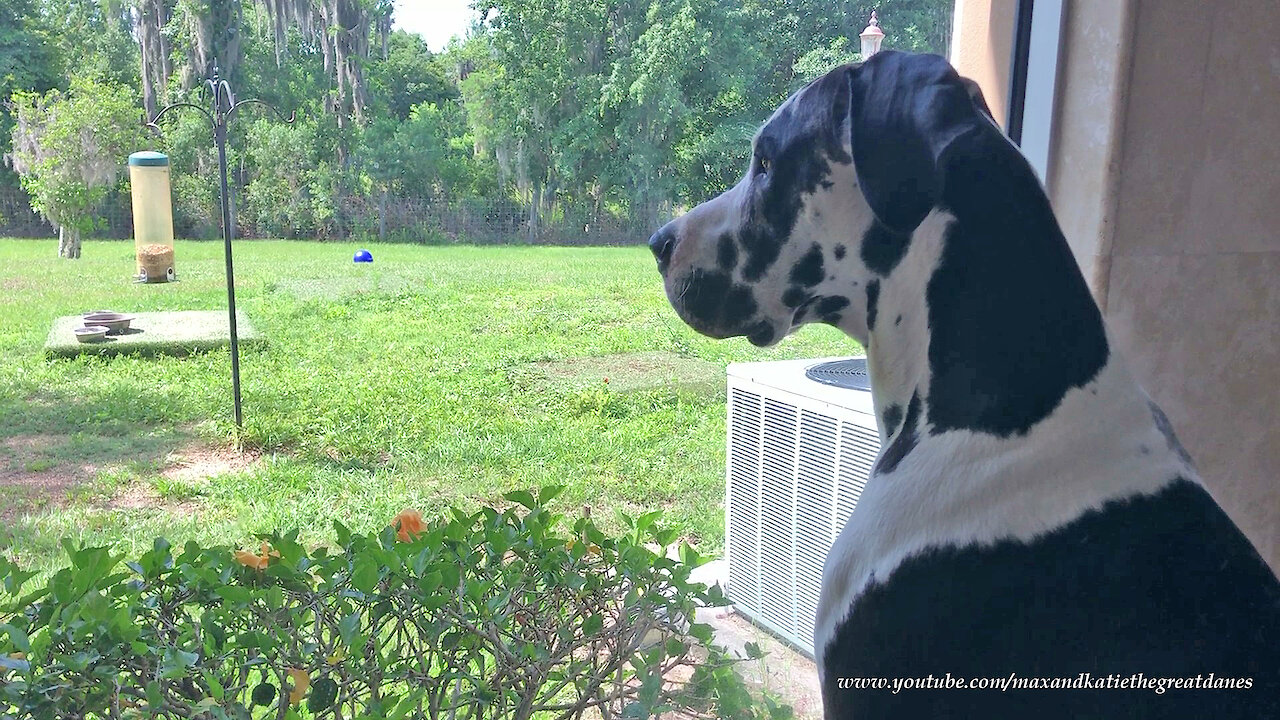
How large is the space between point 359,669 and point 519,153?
120 cm

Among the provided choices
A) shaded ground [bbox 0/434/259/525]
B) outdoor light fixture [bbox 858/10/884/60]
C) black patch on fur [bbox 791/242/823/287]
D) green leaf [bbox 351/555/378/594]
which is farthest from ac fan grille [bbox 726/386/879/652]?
shaded ground [bbox 0/434/259/525]

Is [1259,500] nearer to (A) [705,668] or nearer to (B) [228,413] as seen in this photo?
(A) [705,668]

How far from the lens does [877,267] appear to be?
654 millimetres

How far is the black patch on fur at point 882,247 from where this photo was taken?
64cm

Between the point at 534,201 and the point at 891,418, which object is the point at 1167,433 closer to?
the point at 891,418

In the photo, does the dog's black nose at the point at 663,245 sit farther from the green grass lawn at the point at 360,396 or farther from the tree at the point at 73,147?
the tree at the point at 73,147

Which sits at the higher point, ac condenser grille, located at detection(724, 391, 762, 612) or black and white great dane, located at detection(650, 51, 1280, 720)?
black and white great dane, located at detection(650, 51, 1280, 720)

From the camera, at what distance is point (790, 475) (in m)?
1.39

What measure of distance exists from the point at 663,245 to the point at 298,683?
0.43 meters

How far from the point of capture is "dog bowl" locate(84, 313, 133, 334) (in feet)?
5.75

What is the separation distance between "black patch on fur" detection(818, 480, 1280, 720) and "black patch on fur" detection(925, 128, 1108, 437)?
0.27 feet

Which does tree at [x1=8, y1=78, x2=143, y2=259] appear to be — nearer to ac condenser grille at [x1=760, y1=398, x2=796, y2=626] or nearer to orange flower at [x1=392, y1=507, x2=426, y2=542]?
orange flower at [x1=392, y1=507, x2=426, y2=542]

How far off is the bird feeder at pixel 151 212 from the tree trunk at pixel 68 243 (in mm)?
87

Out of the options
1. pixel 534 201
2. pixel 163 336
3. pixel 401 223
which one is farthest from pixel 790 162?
pixel 163 336
